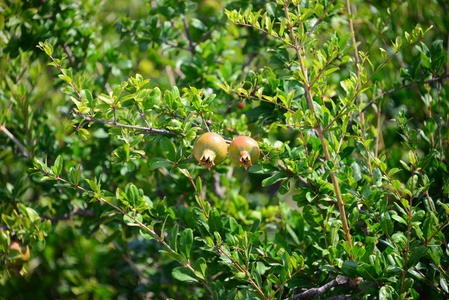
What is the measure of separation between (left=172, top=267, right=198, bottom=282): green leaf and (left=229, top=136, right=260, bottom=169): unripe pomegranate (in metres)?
0.27

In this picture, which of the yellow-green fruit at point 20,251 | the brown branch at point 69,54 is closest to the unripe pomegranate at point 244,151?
the yellow-green fruit at point 20,251

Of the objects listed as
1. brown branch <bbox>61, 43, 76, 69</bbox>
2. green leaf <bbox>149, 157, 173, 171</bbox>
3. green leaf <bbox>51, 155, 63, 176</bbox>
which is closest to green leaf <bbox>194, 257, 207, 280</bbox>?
green leaf <bbox>149, 157, 173, 171</bbox>

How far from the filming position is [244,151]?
2.99ft

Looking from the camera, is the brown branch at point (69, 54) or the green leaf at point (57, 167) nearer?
the green leaf at point (57, 167)

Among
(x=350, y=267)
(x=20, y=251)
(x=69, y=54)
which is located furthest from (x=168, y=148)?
(x=69, y=54)

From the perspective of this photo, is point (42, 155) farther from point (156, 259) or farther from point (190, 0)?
point (190, 0)

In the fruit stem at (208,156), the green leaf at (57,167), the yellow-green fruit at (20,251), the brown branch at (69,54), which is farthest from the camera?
the brown branch at (69,54)

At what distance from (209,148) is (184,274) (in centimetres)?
29

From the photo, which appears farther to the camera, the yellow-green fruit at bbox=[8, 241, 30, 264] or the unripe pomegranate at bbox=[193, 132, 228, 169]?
the yellow-green fruit at bbox=[8, 241, 30, 264]

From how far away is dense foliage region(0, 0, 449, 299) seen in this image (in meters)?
0.97

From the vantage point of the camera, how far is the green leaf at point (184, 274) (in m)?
0.97

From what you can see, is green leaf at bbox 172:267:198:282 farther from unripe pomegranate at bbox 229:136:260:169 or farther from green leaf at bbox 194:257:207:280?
unripe pomegranate at bbox 229:136:260:169

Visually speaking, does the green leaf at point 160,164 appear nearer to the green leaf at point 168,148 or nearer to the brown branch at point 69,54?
the green leaf at point 168,148

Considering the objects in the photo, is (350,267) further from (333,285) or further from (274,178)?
(274,178)
